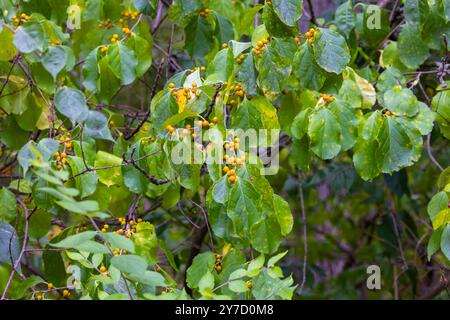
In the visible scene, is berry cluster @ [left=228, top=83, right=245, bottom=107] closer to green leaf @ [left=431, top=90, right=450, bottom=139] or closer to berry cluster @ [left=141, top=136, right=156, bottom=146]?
berry cluster @ [left=141, top=136, right=156, bottom=146]

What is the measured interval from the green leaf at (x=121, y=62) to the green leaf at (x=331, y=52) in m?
0.63

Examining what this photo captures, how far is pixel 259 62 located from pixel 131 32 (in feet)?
1.89

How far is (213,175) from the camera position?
193 centimetres

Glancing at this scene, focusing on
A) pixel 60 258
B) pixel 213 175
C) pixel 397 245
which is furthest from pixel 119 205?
pixel 397 245

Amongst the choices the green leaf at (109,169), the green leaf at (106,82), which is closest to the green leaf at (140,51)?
the green leaf at (106,82)

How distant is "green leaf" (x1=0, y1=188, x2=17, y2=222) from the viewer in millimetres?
2342

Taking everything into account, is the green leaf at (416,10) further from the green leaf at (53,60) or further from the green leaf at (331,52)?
the green leaf at (53,60)

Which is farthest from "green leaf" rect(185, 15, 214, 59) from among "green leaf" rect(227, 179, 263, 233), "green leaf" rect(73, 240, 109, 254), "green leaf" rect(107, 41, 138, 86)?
"green leaf" rect(73, 240, 109, 254)

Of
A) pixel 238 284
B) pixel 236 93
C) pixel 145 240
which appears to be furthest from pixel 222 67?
pixel 238 284

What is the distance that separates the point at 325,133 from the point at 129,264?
804mm

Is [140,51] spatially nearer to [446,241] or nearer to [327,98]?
[327,98]

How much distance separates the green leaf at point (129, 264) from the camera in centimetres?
155

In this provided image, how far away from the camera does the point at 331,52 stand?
6.94 feet
